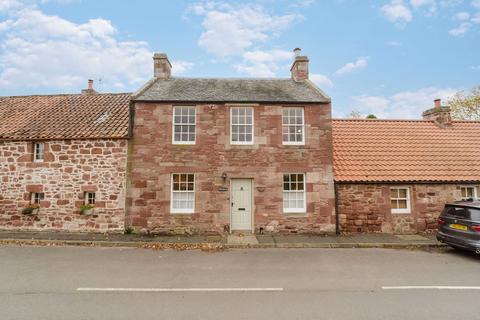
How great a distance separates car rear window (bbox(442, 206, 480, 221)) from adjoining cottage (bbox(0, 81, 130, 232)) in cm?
1361

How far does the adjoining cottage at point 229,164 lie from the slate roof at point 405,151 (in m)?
→ 1.92

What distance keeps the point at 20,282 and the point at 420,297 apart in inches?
373

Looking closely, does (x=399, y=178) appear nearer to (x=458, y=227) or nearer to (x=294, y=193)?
(x=458, y=227)

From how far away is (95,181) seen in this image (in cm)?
1293

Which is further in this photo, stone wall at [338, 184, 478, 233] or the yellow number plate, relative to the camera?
stone wall at [338, 184, 478, 233]

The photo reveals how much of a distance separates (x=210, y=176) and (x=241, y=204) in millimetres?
2001

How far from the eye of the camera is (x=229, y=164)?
13000 millimetres

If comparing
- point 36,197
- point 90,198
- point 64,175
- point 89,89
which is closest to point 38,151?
point 64,175

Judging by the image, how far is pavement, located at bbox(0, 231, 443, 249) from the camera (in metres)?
10.9

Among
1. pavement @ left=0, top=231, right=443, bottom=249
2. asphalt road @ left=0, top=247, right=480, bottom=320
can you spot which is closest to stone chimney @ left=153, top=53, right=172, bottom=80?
pavement @ left=0, top=231, right=443, bottom=249

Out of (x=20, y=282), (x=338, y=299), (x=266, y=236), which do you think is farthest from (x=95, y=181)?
(x=338, y=299)

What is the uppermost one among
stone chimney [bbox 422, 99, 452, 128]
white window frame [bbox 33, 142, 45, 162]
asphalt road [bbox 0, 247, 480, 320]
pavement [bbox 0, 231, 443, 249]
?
stone chimney [bbox 422, 99, 452, 128]

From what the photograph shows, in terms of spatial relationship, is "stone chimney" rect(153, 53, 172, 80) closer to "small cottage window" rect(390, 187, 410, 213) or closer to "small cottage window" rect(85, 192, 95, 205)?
"small cottage window" rect(85, 192, 95, 205)

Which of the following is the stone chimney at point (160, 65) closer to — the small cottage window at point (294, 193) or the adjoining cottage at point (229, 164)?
the adjoining cottage at point (229, 164)
